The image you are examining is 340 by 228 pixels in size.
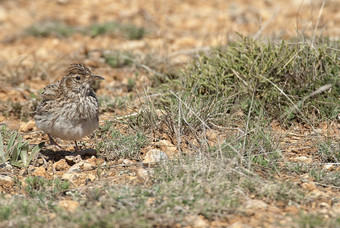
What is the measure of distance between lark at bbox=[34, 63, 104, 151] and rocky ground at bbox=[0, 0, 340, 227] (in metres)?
0.26

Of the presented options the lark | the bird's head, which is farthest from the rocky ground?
the bird's head

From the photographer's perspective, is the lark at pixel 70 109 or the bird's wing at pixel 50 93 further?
the bird's wing at pixel 50 93

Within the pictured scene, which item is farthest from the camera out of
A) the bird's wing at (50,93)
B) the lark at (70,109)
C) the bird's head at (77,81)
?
the bird's wing at (50,93)

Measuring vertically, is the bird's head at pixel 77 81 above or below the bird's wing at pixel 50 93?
above

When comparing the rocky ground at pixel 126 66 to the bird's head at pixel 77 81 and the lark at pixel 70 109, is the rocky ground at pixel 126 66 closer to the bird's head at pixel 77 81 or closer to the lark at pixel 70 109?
the lark at pixel 70 109

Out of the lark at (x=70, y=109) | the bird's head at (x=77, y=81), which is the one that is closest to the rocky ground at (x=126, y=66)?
the lark at (x=70, y=109)

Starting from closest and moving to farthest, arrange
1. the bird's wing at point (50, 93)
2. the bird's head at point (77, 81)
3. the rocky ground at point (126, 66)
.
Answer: the rocky ground at point (126, 66) < the bird's head at point (77, 81) < the bird's wing at point (50, 93)

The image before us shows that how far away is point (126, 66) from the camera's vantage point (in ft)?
26.6

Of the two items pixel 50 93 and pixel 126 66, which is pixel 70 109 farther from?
pixel 126 66

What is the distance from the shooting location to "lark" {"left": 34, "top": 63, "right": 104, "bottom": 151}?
209 inches

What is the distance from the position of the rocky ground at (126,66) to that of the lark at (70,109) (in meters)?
0.26

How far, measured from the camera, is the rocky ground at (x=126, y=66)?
176 inches

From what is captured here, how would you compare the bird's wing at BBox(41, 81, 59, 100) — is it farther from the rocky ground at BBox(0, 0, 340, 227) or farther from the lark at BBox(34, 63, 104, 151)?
the rocky ground at BBox(0, 0, 340, 227)

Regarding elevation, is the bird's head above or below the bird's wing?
above
